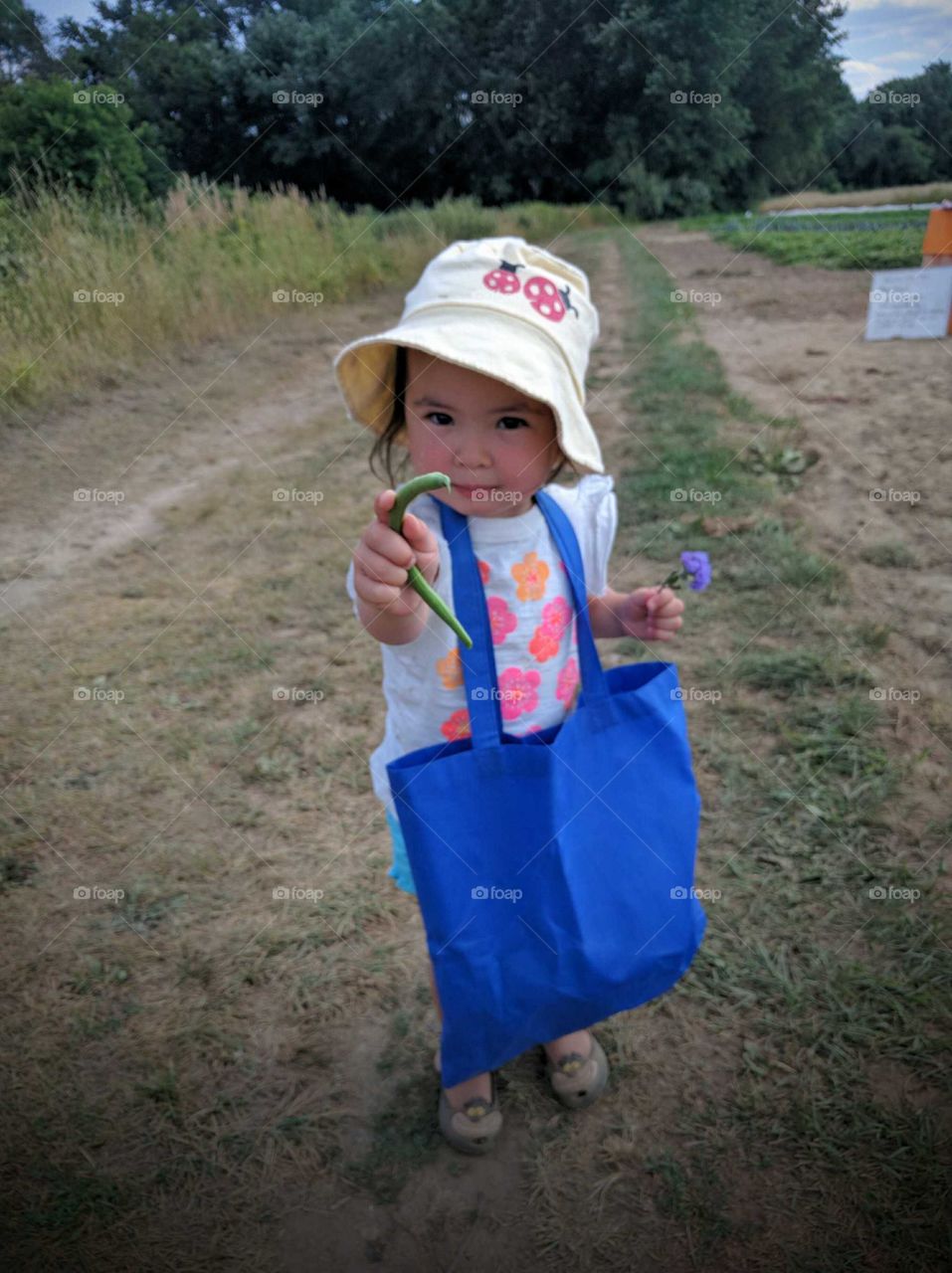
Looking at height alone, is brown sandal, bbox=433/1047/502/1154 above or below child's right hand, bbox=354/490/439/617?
below

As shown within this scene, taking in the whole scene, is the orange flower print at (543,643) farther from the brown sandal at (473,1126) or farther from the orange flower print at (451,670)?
the brown sandal at (473,1126)

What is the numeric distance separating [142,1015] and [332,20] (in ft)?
30.6


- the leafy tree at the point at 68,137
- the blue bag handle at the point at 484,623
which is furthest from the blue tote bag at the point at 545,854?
the leafy tree at the point at 68,137

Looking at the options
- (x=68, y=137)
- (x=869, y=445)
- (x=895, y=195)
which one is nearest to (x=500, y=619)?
(x=869, y=445)

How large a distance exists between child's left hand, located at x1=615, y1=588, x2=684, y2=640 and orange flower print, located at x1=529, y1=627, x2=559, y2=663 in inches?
6.4

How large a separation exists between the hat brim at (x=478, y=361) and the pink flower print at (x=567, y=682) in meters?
0.32

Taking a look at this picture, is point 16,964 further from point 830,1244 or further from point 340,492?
point 340,492

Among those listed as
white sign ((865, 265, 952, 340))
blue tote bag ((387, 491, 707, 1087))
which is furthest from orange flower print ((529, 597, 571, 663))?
white sign ((865, 265, 952, 340))

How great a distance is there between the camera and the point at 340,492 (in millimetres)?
4121

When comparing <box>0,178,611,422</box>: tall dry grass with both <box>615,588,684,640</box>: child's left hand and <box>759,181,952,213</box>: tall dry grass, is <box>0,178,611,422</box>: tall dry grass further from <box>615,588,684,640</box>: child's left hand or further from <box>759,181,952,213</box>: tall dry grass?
<box>615,588,684,640</box>: child's left hand

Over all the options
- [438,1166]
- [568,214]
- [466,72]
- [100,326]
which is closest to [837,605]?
[438,1166]

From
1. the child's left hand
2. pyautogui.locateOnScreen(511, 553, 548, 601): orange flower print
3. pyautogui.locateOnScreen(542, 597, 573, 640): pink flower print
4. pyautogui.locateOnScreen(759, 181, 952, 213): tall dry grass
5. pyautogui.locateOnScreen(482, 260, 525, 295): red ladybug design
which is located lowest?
the child's left hand

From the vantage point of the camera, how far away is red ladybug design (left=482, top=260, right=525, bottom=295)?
3.89ft

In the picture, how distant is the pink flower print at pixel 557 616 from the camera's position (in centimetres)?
129
